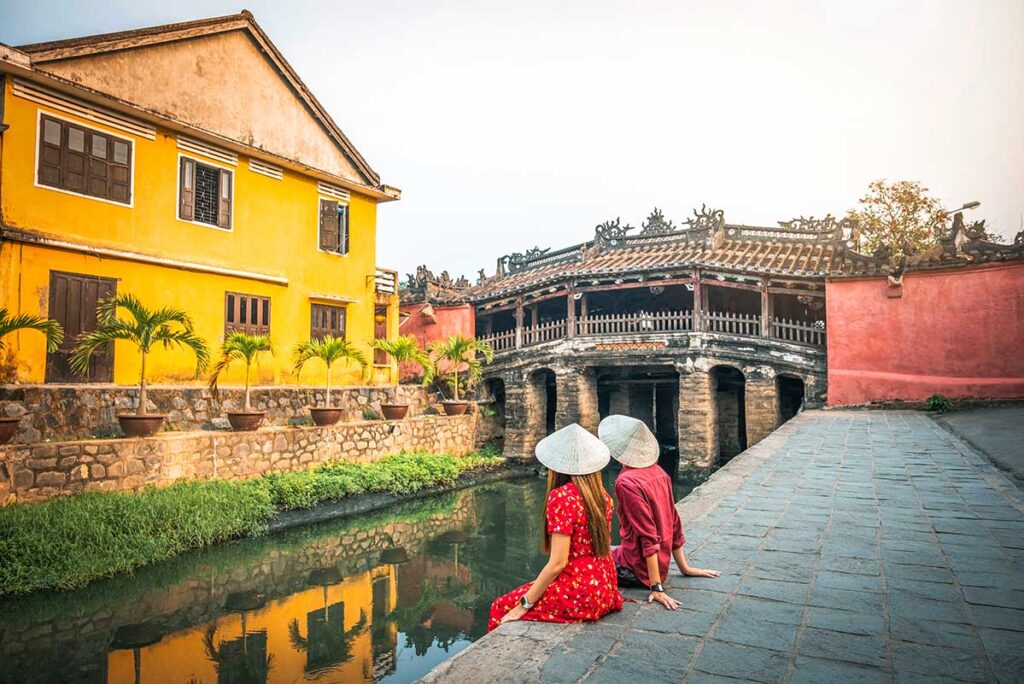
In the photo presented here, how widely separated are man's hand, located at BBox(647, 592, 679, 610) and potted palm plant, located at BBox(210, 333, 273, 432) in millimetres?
9601

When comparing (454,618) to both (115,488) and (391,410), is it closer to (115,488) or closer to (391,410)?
(115,488)

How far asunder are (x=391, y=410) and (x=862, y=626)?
12.8 meters

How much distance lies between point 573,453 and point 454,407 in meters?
14.2

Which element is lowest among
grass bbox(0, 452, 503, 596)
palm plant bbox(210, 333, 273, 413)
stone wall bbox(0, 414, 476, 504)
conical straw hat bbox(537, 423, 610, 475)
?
grass bbox(0, 452, 503, 596)

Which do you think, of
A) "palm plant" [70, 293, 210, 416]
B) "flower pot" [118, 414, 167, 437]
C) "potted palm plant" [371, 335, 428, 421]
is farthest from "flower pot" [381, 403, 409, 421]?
"flower pot" [118, 414, 167, 437]

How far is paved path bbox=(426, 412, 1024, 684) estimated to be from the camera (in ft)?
9.68

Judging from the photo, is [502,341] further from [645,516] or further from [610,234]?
[645,516]

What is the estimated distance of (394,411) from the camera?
50.0 ft

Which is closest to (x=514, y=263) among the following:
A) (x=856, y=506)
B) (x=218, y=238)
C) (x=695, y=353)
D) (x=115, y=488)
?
(x=695, y=353)

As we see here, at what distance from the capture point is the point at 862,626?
3.41m

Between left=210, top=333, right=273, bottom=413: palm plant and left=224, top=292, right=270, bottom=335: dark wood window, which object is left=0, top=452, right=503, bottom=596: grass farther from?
left=224, top=292, right=270, bottom=335: dark wood window

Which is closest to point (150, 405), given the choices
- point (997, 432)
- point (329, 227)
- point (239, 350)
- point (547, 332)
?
point (239, 350)

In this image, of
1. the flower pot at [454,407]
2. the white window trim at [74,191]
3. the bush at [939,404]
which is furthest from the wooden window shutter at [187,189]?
the bush at [939,404]

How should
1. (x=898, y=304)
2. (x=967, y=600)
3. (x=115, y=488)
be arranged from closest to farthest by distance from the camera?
(x=967, y=600) < (x=115, y=488) < (x=898, y=304)
